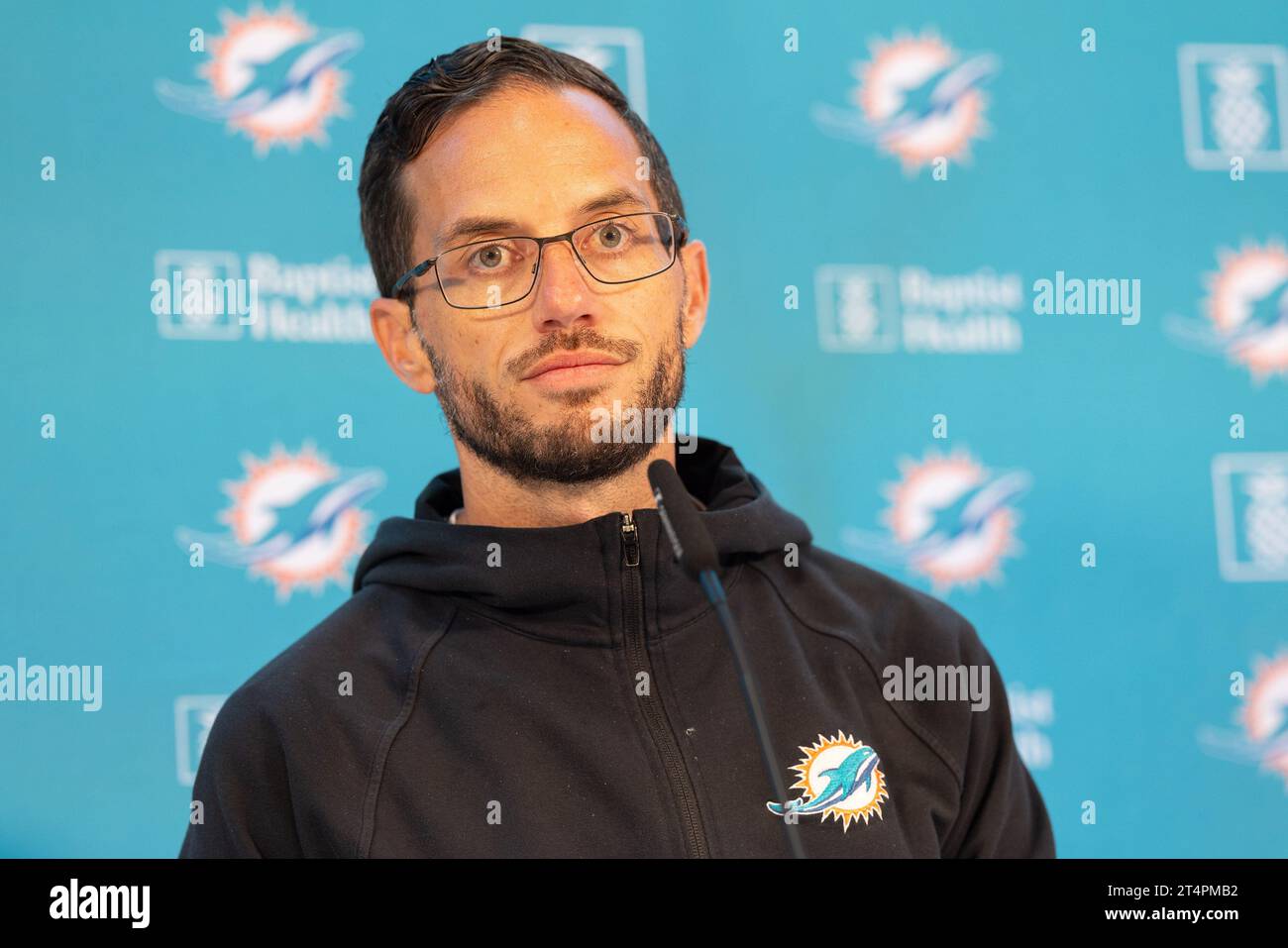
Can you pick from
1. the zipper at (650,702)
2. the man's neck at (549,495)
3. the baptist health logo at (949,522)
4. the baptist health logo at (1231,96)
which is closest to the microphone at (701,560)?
the zipper at (650,702)

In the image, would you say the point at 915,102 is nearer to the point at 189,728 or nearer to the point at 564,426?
the point at 564,426

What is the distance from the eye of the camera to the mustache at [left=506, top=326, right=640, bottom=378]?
131 cm

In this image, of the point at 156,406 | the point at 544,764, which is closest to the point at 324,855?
the point at 544,764

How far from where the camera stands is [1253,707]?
2.33m

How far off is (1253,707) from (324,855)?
1.78m

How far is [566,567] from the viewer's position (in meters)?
1.33

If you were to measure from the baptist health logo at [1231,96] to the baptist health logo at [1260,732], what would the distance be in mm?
943

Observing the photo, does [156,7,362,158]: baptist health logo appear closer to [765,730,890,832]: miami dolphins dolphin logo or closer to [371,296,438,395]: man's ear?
[371,296,438,395]: man's ear

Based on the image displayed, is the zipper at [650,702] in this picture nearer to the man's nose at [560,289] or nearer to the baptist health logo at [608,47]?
the man's nose at [560,289]

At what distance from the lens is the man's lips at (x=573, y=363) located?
1.31 metres

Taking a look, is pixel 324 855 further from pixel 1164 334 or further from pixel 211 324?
pixel 1164 334

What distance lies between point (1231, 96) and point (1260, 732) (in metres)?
1.15

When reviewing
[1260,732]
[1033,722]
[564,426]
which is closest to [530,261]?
[564,426]
